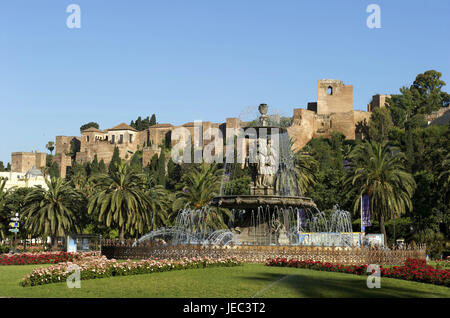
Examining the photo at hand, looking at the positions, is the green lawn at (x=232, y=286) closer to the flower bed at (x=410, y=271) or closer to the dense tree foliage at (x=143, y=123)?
the flower bed at (x=410, y=271)

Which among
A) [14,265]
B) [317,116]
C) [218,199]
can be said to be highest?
[317,116]

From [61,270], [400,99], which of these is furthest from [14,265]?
[400,99]

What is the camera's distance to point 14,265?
30047mm

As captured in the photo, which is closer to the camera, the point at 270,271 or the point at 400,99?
the point at 270,271

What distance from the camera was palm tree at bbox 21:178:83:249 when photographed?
44.9 metres

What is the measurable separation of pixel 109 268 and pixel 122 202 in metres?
26.3

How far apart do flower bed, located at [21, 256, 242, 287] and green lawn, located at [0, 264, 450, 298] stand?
1.52ft

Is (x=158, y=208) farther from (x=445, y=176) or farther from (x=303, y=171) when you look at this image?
(x=445, y=176)

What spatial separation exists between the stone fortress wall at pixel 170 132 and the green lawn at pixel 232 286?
89.6 m

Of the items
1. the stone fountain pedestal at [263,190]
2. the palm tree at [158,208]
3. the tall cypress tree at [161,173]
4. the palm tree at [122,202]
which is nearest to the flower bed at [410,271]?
the stone fountain pedestal at [263,190]

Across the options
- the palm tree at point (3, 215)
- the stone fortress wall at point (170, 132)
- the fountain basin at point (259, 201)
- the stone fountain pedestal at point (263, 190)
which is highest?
the stone fortress wall at point (170, 132)

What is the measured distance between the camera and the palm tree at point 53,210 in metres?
44.9
